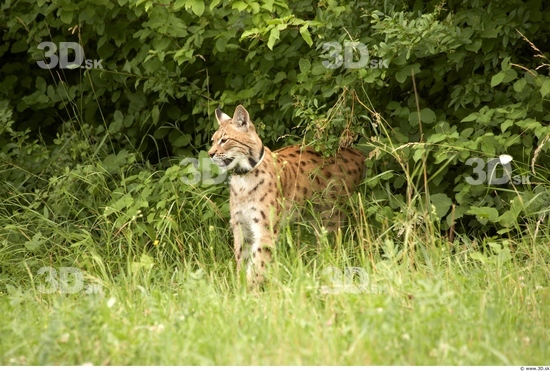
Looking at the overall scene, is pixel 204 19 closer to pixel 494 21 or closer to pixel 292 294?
pixel 494 21

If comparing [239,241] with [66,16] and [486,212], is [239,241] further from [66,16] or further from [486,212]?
[66,16]

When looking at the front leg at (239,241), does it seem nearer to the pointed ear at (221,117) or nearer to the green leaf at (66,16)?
the pointed ear at (221,117)

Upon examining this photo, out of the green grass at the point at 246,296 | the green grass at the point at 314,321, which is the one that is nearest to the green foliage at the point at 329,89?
the green grass at the point at 246,296

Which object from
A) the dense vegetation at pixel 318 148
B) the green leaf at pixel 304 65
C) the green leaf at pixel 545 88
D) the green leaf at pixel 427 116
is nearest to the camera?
the dense vegetation at pixel 318 148

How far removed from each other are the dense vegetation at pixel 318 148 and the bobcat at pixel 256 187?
20 centimetres

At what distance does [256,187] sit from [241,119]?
Result: 52 centimetres

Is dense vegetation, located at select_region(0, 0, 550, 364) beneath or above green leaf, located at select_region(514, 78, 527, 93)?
beneath

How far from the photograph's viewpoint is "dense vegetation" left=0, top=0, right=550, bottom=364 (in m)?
4.56

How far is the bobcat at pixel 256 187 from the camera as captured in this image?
664 cm

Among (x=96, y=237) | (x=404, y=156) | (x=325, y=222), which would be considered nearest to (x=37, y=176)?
(x=96, y=237)

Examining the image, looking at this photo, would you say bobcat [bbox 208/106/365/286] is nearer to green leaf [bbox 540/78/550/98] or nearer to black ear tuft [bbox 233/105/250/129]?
black ear tuft [bbox 233/105/250/129]

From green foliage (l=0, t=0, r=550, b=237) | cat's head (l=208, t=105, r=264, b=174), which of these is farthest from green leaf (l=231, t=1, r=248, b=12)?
cat's head (l=208, t=105, r=264, b=174)

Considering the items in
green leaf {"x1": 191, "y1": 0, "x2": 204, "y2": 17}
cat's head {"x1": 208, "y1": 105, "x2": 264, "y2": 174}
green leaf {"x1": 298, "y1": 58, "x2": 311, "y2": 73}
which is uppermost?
green leaf {"x1": 191, "y1": 0, "x2": 204, "y2": 17}

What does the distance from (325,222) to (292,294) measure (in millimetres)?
2051
